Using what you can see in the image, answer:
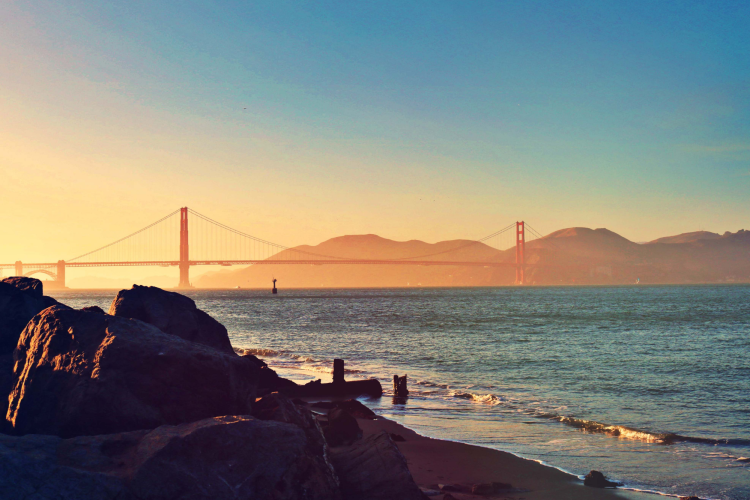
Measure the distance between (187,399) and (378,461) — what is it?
177 centimetres

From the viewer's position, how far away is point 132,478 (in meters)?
3.76

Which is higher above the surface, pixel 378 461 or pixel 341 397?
pixel 378 461

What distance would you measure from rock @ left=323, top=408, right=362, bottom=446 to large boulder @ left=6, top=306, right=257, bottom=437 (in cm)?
225

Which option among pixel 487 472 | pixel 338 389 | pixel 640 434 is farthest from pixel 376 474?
pixel 338 389

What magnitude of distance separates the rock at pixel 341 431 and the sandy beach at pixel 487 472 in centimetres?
83

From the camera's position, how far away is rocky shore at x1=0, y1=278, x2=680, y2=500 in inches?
149

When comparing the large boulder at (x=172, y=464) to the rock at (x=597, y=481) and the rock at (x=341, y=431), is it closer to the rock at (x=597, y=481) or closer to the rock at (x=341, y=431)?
the rock at (x=341, y=431)

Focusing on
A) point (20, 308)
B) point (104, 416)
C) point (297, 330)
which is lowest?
point (297, 330)

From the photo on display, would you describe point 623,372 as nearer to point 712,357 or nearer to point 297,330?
point 712,357

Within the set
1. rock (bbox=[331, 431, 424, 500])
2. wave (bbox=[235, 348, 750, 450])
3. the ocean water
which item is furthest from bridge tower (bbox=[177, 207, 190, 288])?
rock (bbox=[331, 431, 424, 500])

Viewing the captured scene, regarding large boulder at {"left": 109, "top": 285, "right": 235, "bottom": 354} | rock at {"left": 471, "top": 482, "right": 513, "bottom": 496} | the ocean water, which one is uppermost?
large boulder at {"left": 109, "top": 285, "right": 235, "bottom": 354}

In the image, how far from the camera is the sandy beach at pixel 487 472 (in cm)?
635

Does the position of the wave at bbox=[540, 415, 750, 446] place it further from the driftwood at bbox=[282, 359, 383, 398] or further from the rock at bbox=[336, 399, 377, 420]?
the driftwood at bbox=[282, 359, 383, 398]

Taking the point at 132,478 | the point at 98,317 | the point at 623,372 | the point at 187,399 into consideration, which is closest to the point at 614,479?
the point at 187,399
